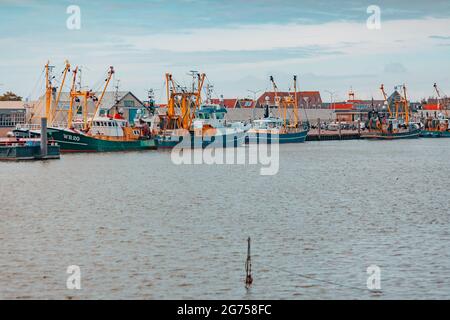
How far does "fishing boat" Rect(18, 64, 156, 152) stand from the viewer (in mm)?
110562

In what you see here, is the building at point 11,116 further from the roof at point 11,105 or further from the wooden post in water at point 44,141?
the wooden post in water at point 44,141

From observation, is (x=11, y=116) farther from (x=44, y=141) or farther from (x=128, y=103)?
(x=44, y=141)

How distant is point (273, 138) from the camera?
15675cm

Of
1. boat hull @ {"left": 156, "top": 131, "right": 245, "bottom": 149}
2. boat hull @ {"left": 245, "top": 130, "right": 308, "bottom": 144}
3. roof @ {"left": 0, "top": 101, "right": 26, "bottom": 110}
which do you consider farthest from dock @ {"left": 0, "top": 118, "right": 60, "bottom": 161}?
roof @ {"left": 0, "top": 101, "right": 26, "bottom": 110}

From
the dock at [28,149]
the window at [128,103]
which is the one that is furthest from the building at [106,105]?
the dock at [28,149]

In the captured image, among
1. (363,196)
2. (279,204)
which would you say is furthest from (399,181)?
(279,204)

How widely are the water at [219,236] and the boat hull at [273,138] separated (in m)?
77.0

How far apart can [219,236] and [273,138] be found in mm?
117904

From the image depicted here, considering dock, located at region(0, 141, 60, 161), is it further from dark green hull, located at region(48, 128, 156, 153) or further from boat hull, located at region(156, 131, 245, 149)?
boat hull, located at region(156, 131, 245, 149)

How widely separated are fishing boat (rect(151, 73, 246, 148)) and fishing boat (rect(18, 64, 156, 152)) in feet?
11.7
